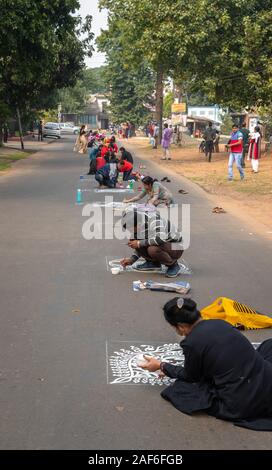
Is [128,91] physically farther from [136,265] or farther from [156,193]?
[136,265]

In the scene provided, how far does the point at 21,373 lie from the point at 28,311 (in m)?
1.63

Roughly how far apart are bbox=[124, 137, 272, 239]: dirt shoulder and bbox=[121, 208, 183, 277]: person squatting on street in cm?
380

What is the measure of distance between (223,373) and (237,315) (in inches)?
77.5

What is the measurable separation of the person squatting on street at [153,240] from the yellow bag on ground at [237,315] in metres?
1.85

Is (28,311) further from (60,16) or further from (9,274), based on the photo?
(60,16)

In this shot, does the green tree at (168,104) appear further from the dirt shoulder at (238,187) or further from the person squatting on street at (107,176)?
the person squatting on street at (107,176)

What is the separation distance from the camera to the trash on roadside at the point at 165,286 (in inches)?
292

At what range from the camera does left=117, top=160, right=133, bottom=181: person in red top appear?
66.2ft

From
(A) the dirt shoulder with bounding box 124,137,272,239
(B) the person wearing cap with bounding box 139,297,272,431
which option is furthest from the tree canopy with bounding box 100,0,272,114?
(B) the person wearing cap with bounding box 139,297,272,431

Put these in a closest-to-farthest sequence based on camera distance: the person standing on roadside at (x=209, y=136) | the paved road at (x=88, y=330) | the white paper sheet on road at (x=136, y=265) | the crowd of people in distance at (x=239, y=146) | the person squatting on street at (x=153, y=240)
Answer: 1. the paved road at (x=88, y=330)
2. the person squatting on street at (x=153, y=240)
3. the white paper sheet on road at (x=136, y=265)
4. the crowd of people in distance at (x=239, y=146)
5. the person standing on roadside at (x=209, y=136)

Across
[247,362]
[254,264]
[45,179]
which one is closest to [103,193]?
[45,179]

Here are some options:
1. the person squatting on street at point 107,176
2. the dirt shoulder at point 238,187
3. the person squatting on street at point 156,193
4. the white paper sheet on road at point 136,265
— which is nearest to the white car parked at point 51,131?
the dirt shoulder at point 238,187

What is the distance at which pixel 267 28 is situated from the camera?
27141mm

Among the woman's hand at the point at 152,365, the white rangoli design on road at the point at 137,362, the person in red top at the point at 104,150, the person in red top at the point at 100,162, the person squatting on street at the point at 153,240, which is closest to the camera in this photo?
the woman's hand at the point at 152,365
